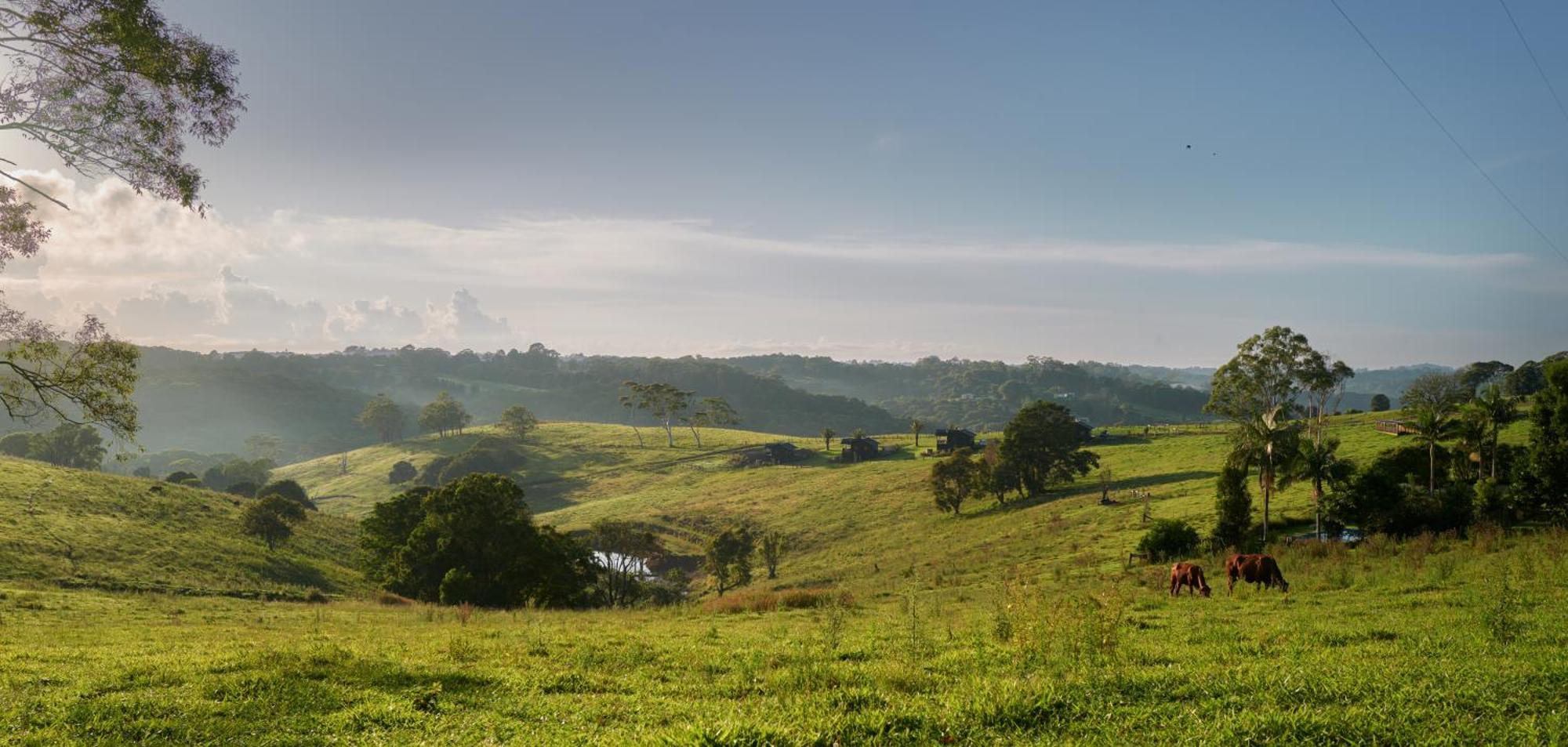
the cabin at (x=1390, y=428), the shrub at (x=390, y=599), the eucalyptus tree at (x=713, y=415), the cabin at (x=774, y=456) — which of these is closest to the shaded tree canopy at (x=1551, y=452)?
the cabin at (x=1390, y=428)

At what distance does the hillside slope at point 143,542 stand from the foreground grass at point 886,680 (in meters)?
24.9

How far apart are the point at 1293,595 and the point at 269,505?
67854 millimetres

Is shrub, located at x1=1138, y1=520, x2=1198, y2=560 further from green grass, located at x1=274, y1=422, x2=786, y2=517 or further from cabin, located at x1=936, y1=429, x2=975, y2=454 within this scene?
green grass, located at x1=274, y1=422, x2=786, y2=517

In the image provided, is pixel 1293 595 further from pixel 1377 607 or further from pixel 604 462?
pixel 604 462

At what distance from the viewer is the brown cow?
22359 millimetres

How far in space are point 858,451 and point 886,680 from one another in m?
120

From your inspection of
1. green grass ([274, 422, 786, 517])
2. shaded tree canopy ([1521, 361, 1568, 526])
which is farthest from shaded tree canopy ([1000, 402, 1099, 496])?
green grass ([274, 422, 786, 517])

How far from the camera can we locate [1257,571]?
2256 cm

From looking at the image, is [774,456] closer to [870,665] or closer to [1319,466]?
[1319,466]

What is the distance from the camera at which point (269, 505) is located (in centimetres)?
5850

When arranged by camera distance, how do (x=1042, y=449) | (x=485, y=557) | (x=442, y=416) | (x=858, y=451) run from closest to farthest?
(x=485, y=557), (x=1042, y=449), (x=858, y=451), (x=442, y=416)

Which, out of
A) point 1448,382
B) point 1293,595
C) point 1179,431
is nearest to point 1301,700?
point 1293,595

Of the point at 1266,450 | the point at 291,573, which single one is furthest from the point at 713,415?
the point at 1266,450

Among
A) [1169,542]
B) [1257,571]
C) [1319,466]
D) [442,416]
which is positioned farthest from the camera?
[442,416]
